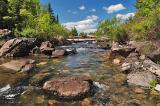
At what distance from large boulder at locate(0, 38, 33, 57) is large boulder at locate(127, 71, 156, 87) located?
17.3m

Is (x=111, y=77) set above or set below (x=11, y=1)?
below

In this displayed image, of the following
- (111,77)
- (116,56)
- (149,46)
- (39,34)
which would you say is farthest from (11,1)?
(111,77)

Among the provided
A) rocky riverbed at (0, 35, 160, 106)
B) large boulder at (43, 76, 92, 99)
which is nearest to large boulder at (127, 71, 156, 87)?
rocky riverbed at (0, 35, 160, 106)

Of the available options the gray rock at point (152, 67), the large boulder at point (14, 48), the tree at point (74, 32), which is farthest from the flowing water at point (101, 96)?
the tree at point (74, 32)

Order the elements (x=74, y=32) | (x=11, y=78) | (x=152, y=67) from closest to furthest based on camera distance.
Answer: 1. (x=11, y=78)
2. (x=152, y=67)
3. (x=74, y=32)

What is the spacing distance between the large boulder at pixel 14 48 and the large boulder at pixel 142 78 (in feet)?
56.7

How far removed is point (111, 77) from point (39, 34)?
105 ft

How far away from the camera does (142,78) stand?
1495cm

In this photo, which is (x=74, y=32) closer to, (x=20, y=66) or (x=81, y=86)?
(x=20, y=66)

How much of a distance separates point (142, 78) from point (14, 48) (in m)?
18.4

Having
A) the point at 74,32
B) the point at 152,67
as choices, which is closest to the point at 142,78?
the point at 152,67

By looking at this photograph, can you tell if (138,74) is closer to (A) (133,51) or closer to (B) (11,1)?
(A) (133,51)

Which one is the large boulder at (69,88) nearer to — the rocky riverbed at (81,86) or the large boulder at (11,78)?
the rocky riverbed at (81,86)

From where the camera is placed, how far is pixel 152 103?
1148 cm
